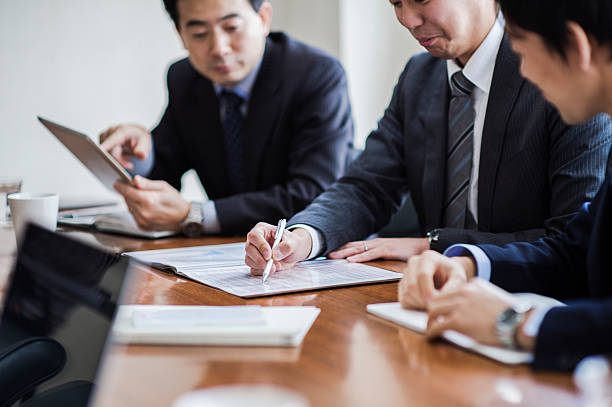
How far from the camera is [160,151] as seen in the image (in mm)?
2432

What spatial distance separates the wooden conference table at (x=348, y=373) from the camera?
2.18ft

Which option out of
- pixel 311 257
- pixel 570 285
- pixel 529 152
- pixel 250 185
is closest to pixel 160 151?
pixel 250 185

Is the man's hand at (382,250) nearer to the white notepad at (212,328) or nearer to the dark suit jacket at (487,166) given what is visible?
the dark suit jacket at (487,166)

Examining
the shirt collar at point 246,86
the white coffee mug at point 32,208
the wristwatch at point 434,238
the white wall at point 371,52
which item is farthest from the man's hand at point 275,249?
the white wall at point 371,52

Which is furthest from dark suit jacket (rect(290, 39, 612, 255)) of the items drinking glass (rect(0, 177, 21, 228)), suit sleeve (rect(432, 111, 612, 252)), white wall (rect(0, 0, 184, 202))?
white wall (rect(0, 0, 184, 202))

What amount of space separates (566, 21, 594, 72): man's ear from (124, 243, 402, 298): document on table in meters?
0.47

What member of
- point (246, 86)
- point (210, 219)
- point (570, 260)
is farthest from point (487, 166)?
point (246, 86)

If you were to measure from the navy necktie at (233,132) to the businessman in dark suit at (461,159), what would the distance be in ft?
1.99

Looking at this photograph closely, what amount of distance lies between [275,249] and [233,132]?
109cm

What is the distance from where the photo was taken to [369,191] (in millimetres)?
1730

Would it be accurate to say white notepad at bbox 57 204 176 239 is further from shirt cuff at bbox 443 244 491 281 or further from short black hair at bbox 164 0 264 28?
shirt cuff at bbox 443 244 491 281

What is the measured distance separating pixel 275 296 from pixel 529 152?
69 cm

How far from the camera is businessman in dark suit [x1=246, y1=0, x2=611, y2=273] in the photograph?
1.37 metres

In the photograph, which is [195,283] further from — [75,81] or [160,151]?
[75,81]
